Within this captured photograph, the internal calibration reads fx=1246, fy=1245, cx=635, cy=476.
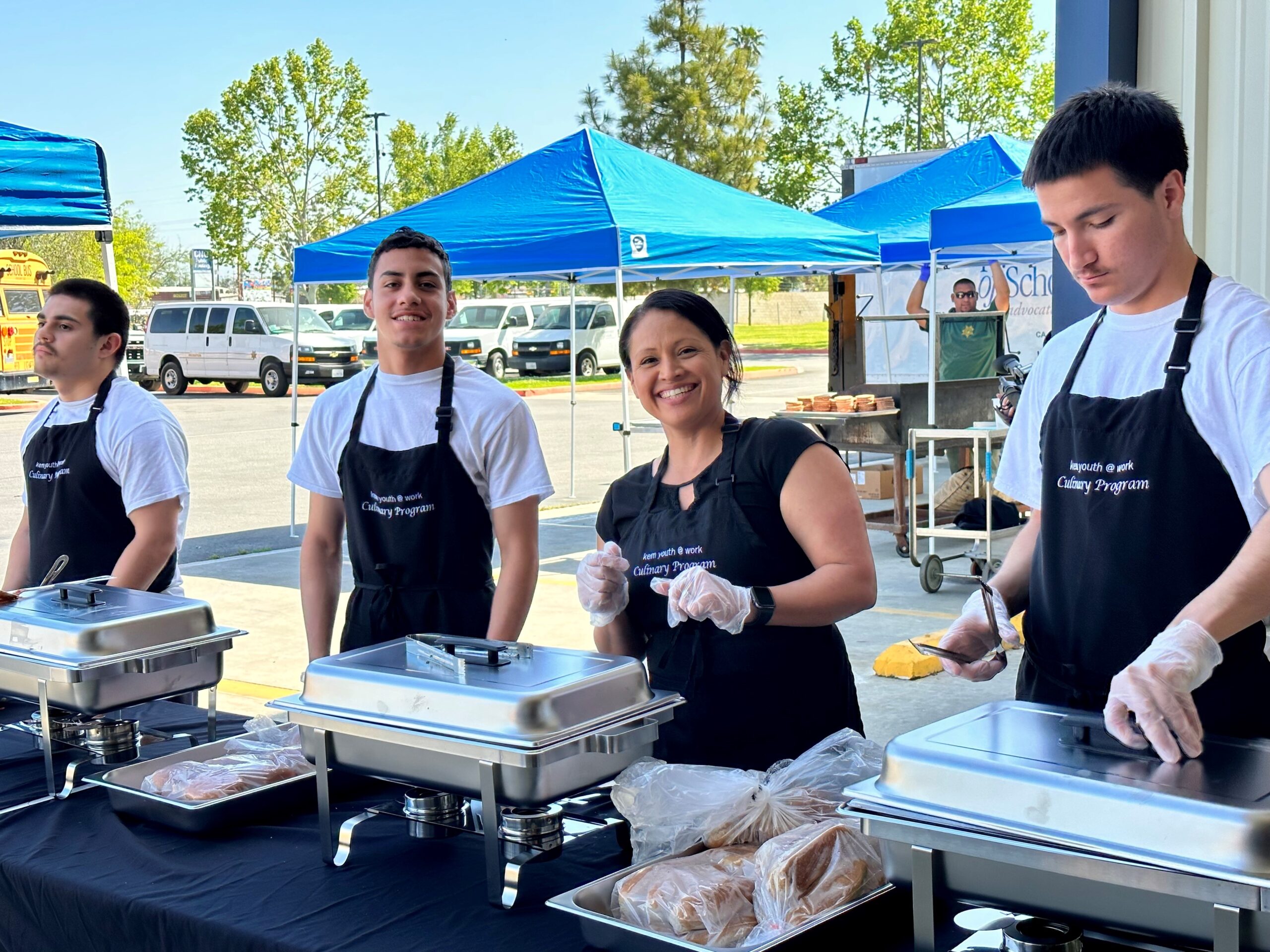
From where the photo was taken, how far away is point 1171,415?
58.6 inches

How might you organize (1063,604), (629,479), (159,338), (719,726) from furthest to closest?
(159,338) → (629,479) → (719,726) → (1063,604)

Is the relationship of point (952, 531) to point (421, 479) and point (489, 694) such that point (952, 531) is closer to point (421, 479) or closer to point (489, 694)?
point (421, 479)

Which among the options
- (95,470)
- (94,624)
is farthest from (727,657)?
(95,470)

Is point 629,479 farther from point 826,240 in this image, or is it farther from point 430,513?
point 826,240

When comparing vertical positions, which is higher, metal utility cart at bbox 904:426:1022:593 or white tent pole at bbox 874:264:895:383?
white tent pole at bbox 874:264:895:383

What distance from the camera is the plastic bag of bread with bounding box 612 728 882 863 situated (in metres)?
1.47

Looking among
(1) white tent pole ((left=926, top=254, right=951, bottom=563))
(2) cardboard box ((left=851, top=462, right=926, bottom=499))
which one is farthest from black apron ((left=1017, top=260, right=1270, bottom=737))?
(2) cardboard box ((left=851, top=462, right=926, bottom=499))

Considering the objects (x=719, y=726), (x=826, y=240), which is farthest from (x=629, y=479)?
(x=826, y=240)

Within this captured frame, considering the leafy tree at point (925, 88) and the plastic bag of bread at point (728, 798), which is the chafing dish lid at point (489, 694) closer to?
the plastic bag of bread at point (728, 798)

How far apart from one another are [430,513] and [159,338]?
20.7 metres

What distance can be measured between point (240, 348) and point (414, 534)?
19440 mm

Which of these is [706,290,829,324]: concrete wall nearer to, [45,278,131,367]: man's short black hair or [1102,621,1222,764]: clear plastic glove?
[45,278,131,367]: man's short black hair

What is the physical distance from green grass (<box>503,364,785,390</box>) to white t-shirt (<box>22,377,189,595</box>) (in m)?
17.9

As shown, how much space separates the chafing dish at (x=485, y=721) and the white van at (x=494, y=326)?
20744mm
